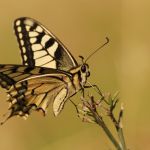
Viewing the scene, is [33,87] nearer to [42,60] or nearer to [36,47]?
[42,60]

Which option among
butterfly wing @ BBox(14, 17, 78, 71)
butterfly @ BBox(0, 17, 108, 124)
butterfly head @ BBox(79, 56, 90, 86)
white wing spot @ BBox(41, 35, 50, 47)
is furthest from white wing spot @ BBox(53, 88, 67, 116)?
white wing spot @ BBox(41, 35, 50, 47)

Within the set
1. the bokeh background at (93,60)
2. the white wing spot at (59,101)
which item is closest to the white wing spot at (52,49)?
the white wing spot at (59,101)

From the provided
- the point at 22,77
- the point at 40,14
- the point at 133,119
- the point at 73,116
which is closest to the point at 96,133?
the point at 133,119

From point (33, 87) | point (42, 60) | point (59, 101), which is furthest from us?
point (42, 60)

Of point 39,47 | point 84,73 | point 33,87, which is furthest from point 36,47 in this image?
point 84,73

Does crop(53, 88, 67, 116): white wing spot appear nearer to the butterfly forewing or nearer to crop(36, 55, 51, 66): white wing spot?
the butterfly forewing

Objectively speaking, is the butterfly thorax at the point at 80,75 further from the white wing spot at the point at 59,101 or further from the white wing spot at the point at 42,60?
the white wing spot at the point at 42,60
